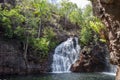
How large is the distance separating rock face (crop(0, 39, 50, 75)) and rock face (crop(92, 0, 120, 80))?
3447 cm

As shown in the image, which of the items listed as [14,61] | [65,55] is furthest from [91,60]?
[14,61]

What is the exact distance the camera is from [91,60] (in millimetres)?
53469

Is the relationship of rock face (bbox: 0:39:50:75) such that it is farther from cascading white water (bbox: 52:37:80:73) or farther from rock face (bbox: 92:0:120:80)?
rock face (bbox: 92:0:120:80)

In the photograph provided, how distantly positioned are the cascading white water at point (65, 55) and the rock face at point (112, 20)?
130ft

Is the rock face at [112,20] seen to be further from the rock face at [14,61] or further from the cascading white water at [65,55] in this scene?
the cascading white water at [65,55]

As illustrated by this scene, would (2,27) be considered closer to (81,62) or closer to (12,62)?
(12,62)

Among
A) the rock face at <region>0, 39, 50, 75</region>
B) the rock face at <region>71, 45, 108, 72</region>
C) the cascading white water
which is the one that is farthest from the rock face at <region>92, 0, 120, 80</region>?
the rock face at <region>71, 45, 108, 72</region>

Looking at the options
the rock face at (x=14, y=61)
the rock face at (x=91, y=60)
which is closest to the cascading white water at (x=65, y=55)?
the rock face at (x=91, y=60)

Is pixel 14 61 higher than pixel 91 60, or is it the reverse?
pixel 14 61

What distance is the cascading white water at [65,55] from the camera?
52206mm

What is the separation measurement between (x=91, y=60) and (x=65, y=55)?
533cm

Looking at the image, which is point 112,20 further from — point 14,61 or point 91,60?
point 91,60

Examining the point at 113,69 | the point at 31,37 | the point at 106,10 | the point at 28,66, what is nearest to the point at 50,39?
the point at 31,37

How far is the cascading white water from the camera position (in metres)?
52.2
